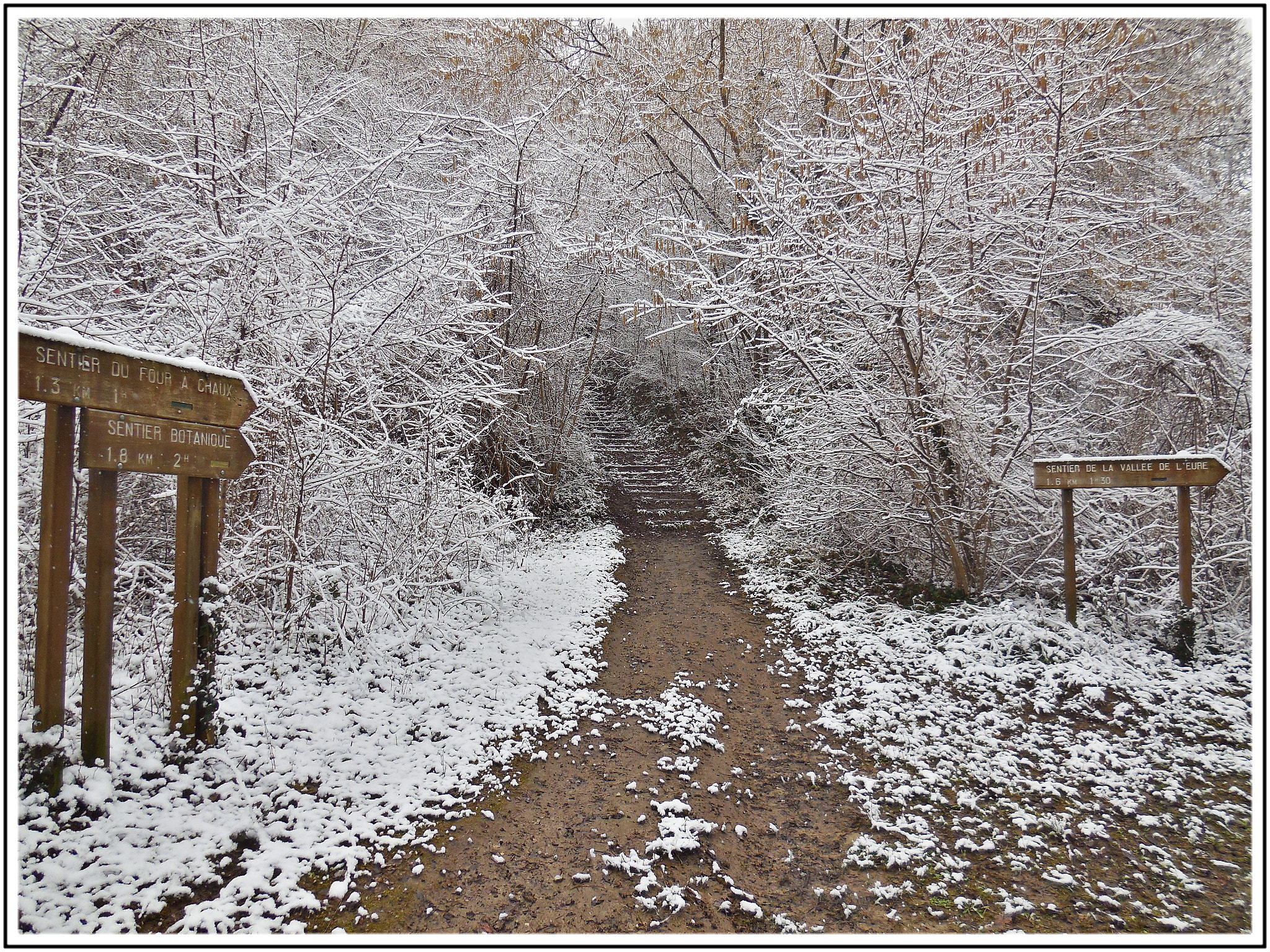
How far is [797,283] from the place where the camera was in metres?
6.55

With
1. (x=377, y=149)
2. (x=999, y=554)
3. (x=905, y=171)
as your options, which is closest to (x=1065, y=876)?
(x=999, y=554)

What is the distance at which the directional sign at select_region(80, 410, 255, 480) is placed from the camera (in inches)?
115

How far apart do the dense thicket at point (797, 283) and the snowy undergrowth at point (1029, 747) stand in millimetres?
1252

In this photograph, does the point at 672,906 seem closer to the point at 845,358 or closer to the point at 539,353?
the point at 845,358

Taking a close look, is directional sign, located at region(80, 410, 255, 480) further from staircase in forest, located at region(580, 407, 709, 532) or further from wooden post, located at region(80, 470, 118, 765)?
staircase in forest, located at region(580, 407, 709, 532)

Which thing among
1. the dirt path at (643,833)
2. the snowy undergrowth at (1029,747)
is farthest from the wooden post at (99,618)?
the snowy undergrowth at (1029,747)

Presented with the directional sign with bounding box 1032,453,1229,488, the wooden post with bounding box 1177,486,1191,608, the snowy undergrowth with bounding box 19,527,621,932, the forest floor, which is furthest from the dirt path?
the wooden post with bounding box 1177,486,1191,608

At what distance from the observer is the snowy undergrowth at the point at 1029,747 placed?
322 cm

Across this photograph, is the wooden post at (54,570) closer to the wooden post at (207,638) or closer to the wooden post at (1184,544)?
the wooden post at (207,638)

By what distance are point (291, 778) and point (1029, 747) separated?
533cm

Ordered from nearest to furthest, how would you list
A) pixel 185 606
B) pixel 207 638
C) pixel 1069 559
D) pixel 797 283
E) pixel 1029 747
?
pixel 185 606 → pixel 207 638 → pixel 1029 747 → pixel 1069 559 → pixel 797 283

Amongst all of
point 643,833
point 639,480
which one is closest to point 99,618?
point 643,833

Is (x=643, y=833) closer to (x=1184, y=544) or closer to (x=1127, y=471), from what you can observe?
(x=1127, y=471)

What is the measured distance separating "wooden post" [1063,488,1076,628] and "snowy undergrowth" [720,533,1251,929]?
191 mm
